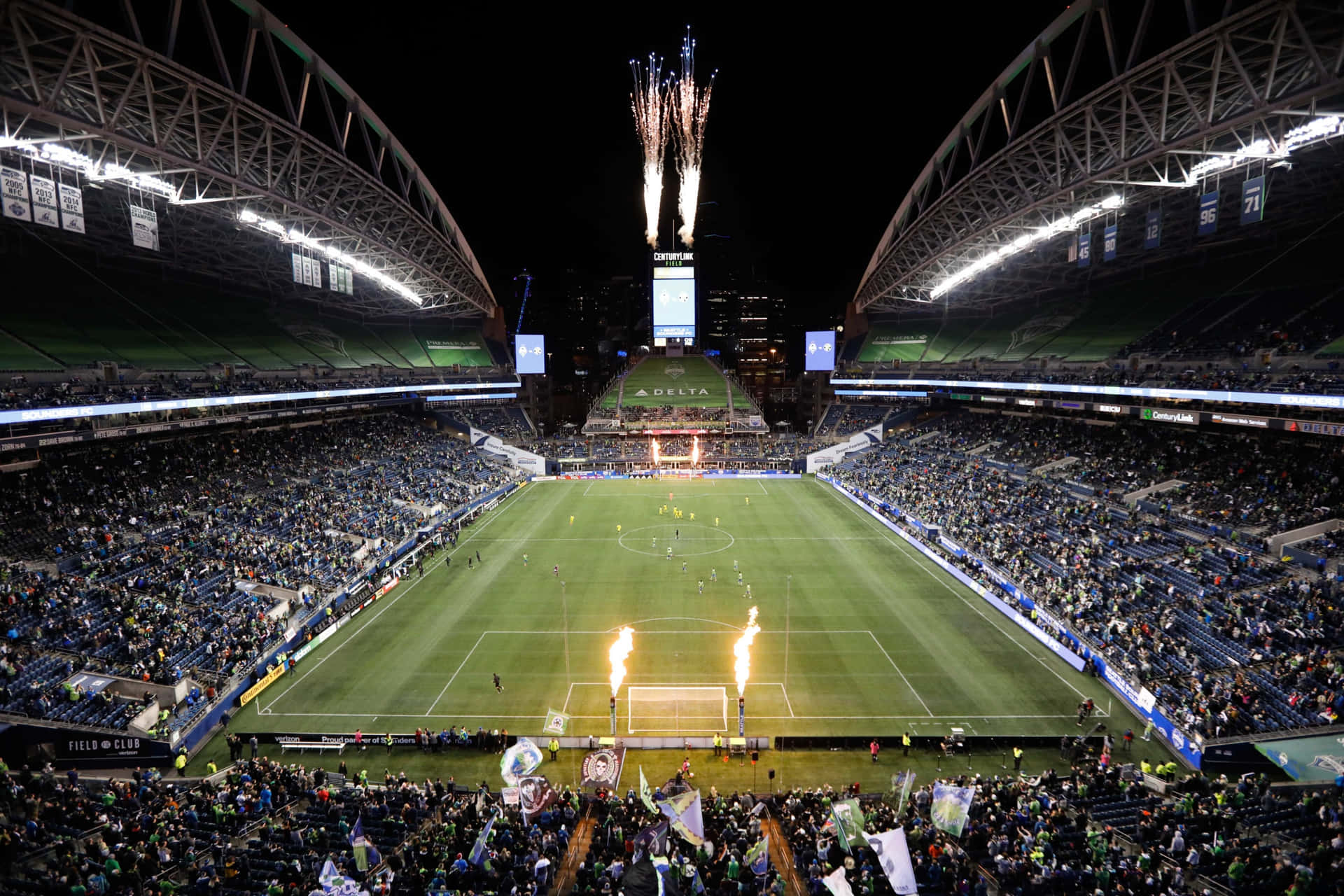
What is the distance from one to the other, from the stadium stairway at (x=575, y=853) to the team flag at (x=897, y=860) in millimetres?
5987

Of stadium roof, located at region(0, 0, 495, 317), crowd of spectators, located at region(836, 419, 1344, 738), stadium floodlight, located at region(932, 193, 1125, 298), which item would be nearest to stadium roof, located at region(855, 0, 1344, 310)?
stadium floodlight, located at region(932, 193, 1125, 298)

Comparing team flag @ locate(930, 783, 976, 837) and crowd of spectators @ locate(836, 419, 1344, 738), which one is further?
crowd of spectators @ locate(836, 419, 1344, 738)

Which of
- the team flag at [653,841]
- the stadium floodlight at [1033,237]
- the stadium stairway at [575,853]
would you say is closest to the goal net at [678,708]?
the stadium stairway at [575,853]

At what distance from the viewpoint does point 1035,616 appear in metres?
28.7

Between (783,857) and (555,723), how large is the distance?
9.05 m

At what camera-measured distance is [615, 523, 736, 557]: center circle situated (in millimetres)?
41375

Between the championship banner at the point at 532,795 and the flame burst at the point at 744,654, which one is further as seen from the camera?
the flame burst at the point at 744,654

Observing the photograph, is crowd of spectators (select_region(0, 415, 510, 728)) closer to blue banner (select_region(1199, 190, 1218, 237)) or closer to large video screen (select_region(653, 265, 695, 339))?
blue banner (select_region(1199, 190, 1218, 237))

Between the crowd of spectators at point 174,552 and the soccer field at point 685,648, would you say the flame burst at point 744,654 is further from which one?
the crowd of spectators at point 174,552

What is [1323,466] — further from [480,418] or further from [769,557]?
[480,418]

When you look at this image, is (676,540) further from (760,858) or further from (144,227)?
(144,227)

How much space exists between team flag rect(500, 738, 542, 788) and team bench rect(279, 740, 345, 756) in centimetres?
790

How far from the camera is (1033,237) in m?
44.4

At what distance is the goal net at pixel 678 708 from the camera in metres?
22.1
